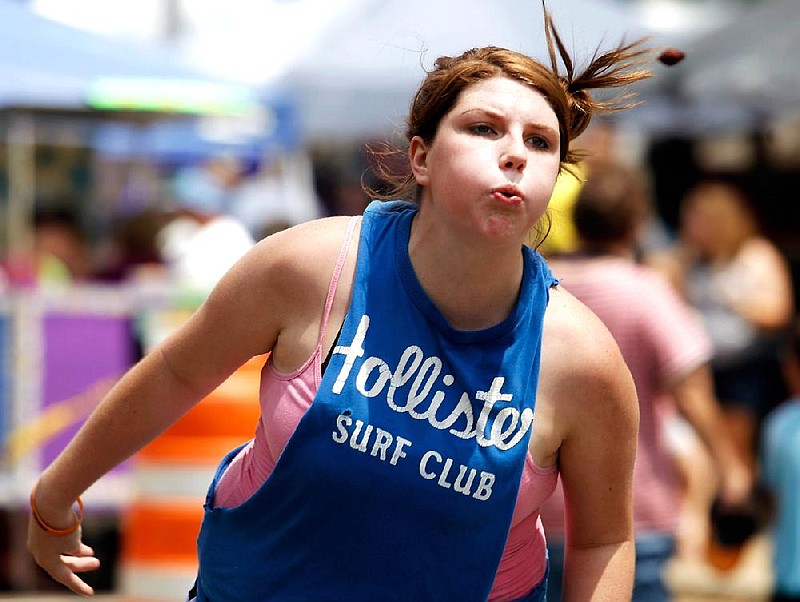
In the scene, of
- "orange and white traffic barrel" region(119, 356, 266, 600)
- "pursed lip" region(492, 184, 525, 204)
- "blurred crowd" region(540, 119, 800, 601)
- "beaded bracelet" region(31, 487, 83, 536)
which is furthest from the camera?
"orange and white traffic barrel" region(119, 356, 266, 600)

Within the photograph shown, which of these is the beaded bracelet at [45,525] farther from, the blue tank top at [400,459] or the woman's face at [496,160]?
the woman's face at [496,160]

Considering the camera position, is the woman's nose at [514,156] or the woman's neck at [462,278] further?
the woman's neck at [462,278]

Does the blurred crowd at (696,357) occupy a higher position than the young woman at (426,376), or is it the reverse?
the young woman at (426,376)

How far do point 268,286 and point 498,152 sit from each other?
45 centimetres

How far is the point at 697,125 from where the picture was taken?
1239cm

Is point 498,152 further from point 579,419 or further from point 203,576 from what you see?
point 203,576

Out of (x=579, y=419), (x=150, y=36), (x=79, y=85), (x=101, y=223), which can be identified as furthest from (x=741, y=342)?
(x=150, y=36)

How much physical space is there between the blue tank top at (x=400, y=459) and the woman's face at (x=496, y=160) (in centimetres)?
17

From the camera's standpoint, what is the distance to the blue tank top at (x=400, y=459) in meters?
2.47

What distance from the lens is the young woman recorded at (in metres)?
2.47

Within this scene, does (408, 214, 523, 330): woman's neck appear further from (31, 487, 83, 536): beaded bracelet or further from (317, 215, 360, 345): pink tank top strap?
(31, 487, 83, 536): beaded bracelet

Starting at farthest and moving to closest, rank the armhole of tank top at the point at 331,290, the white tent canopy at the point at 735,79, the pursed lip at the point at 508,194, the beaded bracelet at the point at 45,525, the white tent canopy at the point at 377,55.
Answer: the white tent canopy at the point at 735,79, the white tent canopy at the point at 377,55, the beaded bracelet at the point at 45,525, the armhole of tank top at the point at 331,290, the pursed lip at the point at 508,194

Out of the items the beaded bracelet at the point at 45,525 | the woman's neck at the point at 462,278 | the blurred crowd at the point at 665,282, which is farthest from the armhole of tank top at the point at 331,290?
the beaded bracelet at the point at 45,525

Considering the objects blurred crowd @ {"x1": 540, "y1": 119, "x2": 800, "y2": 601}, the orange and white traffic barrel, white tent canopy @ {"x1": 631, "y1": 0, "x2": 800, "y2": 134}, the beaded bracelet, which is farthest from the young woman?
white tent canopy @ {"x1": 631, "y1": 0, "x2": 800, "y2": 134}
